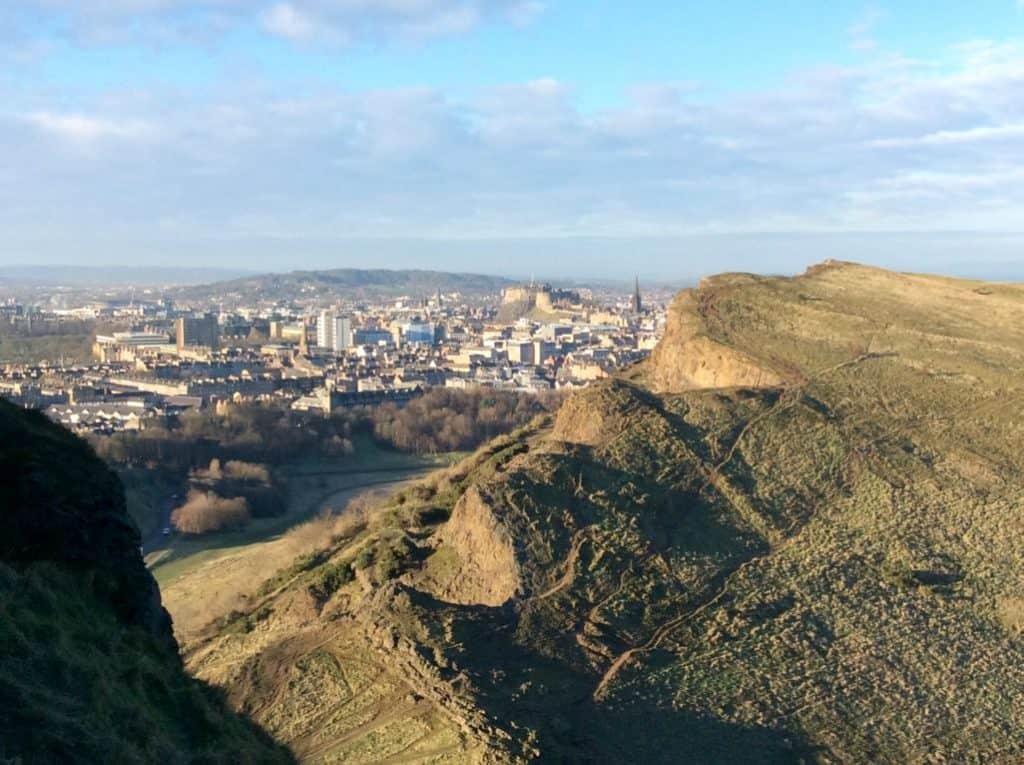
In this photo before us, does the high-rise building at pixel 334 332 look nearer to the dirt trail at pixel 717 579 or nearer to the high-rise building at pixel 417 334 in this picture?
the high-rise building at pixel 417 334

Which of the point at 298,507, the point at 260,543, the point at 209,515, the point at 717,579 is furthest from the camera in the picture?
the point at 298,507

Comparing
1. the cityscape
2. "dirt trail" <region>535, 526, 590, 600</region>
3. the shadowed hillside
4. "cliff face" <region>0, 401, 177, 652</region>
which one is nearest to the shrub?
the cityscape

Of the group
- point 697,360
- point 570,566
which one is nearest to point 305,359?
point 697,360

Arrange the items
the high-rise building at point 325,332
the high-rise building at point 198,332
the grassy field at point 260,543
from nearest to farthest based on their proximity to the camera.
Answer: the grassy field at point 260,543 → the high-rise building at point 198,332 → the high-rise building at point 325,332

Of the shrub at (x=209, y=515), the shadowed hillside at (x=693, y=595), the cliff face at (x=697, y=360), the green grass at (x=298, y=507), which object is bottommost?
the green grass at (x=298, y=507)

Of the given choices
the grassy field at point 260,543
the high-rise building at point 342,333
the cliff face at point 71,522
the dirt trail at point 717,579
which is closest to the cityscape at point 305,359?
the high-rise building at point 342,333

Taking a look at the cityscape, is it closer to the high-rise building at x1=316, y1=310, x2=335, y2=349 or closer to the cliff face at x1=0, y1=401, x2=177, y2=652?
the high-rise building at x1=316, y1=310, x2=335, y2=349

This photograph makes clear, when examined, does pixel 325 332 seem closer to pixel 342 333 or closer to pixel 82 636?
pixel 342 333
